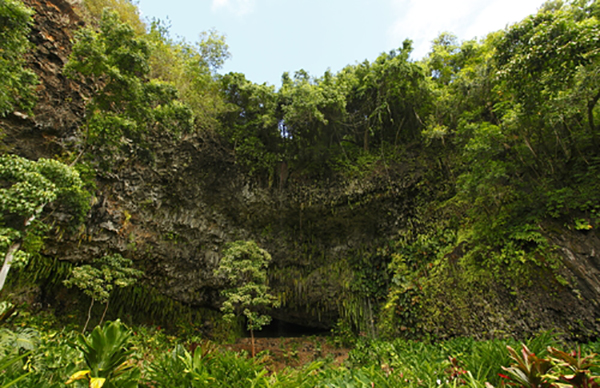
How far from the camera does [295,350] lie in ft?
28.8

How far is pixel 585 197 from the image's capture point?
4.64 m

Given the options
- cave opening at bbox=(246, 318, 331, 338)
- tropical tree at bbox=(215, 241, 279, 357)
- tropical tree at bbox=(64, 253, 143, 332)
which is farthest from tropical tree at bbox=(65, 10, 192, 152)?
cave opening at bbox=(246, 318, 331, 338)

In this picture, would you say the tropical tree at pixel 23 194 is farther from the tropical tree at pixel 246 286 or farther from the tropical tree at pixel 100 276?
the tropical tree at pixel 246 286

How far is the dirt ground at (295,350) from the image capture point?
812cm

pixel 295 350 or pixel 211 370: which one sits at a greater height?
pixel 211 370

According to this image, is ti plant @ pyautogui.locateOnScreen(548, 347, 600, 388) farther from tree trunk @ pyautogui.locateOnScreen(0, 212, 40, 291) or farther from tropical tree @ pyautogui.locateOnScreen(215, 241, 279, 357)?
tree trunk @ pyautogui.locateOnScreen(0, 212, 40, 291)

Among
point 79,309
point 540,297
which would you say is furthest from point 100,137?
point 540,297

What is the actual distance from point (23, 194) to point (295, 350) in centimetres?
855

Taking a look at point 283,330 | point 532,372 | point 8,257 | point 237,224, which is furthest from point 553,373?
point 283,330

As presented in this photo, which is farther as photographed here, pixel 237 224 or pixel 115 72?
pixel 237 224

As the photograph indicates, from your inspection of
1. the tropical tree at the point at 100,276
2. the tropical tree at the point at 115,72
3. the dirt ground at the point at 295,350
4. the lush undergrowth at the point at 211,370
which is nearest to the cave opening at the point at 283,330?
the dirt ground at the point at 295,350

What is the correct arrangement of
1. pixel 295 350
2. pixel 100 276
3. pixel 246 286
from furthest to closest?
1. pixel 295 350
2. pixel 246 286
3. pixel 100 276

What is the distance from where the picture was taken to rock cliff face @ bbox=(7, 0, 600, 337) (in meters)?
4.88

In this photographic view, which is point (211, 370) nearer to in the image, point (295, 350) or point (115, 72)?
point (115, 72)
